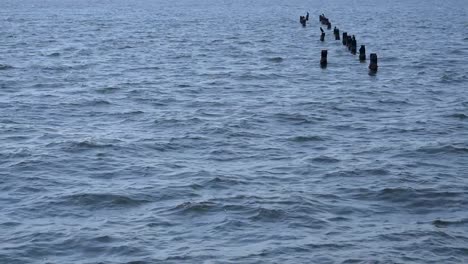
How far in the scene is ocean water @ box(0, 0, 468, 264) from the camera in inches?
802

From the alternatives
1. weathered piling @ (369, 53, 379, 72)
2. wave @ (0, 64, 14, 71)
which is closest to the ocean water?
wave @ (0, 64, 14, 71)

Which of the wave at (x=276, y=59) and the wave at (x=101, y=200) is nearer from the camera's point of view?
the wave at (x=101, y=200)

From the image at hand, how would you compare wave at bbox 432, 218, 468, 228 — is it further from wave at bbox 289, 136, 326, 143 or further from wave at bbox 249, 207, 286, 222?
wave at bbox 289, 136, 326, 143

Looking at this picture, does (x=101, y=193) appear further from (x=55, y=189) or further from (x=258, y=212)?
(x=258, y=212)

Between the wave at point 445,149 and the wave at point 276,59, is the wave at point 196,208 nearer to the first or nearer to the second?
the wave at point 445,149

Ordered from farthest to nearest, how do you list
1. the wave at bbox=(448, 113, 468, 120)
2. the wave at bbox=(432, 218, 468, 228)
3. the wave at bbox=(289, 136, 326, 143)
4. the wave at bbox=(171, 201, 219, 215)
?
the wave at bbox=(448, 113, 468, 120) < the wave at bbox=(289, 136, 326, 143) < the wave at bbox=(171, 201, 219, 215) < the wave at bbox=(432, 218, 468, 228)

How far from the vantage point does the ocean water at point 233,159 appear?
20359 mm

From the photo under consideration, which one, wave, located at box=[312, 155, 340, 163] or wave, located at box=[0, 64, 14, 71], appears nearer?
wave, located at box=[312, 155, 340, 163]

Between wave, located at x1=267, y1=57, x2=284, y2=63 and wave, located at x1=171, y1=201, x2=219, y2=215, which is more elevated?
wave, located at x1=171, y1=201, x2=219, y2=215

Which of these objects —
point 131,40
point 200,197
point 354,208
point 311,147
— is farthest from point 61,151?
point 131,40

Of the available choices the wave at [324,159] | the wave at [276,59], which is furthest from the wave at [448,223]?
the wave at [276,59]

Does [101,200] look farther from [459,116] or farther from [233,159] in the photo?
[459,116]

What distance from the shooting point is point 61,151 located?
95.5 ft

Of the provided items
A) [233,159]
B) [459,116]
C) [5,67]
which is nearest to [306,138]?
[233,159]
